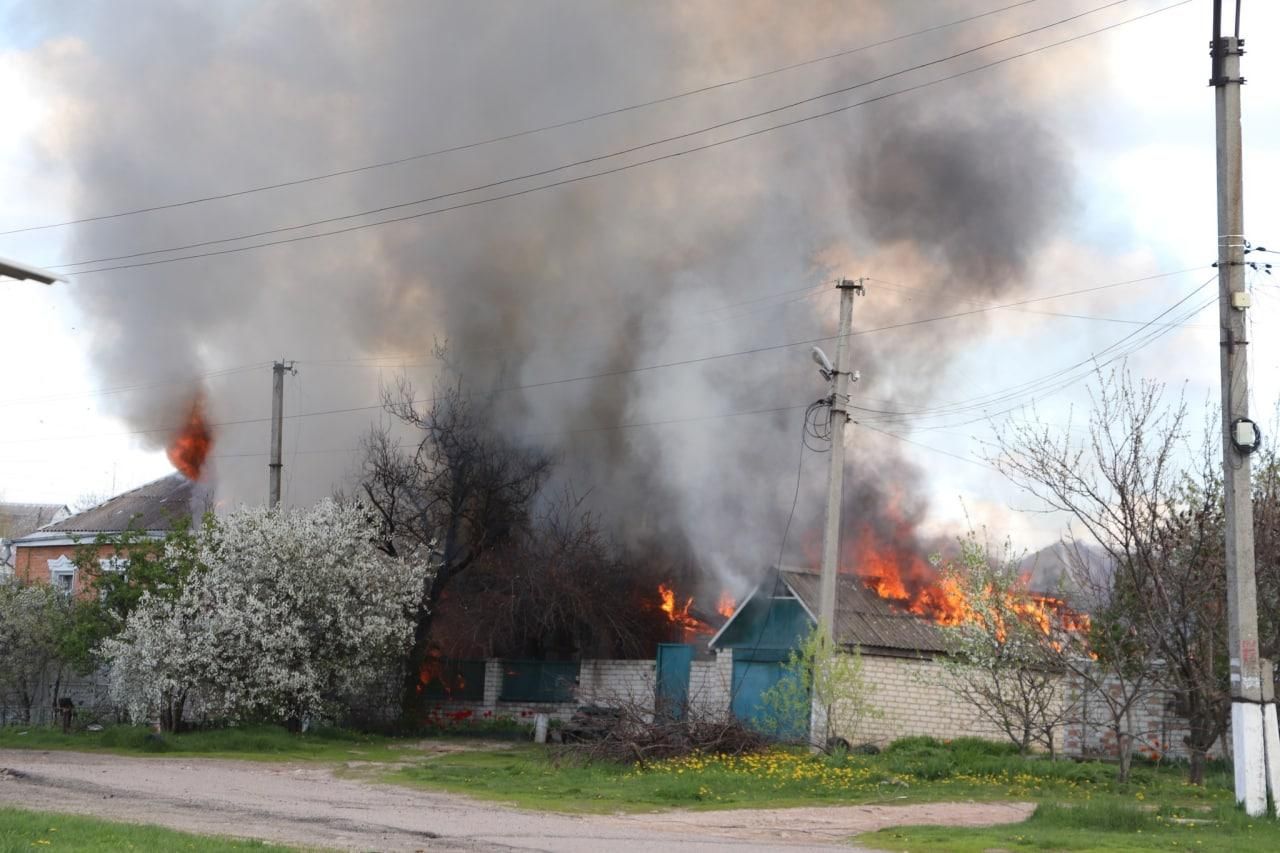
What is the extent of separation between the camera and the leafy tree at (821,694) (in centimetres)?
2089

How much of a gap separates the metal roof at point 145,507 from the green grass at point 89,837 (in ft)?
91.4

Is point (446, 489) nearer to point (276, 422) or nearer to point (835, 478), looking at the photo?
point (276, 422)

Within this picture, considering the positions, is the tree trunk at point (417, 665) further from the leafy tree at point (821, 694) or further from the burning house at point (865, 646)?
the leafy tree at point (821, 694)

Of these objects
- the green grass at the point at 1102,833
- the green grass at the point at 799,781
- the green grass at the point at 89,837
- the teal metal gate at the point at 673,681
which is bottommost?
the green grass at the point at 799,781

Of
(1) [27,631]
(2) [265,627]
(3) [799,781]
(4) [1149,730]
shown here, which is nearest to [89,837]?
(3) [799,781]

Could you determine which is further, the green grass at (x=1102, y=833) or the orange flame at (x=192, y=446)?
the orange flame at (x=192, y=446)

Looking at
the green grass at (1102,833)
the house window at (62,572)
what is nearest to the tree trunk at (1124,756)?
the green grass at (1102,833)

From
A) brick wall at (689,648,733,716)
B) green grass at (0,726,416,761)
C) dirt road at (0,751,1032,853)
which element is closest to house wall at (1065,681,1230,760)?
brick wall at (689,648,733,716)

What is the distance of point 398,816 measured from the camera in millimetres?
14805

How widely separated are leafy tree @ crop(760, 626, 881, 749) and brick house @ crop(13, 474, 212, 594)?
846 inches

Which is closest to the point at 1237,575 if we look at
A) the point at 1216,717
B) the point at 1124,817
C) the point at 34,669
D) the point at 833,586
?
the point at 1124,817

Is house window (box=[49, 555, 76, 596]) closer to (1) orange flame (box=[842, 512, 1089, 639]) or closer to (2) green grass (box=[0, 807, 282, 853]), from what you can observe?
(1) orange flame (box=[842, 512, 1089, 639])

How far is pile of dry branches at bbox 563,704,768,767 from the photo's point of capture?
2161 cm

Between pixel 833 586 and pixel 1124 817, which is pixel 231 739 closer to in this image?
pixel 833 586
